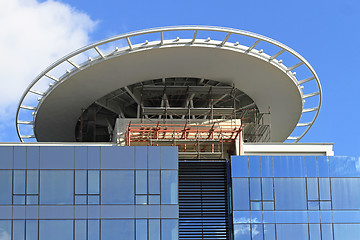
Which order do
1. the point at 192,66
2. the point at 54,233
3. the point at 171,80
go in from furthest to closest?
the point at 171,80
the point at 192,66
the point at 54,233

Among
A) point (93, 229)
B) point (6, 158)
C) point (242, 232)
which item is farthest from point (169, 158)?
point (6, 158)

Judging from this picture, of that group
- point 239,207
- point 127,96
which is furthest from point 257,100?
point 239,207

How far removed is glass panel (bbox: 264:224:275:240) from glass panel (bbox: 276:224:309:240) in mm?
298

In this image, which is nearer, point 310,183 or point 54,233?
point 54,233

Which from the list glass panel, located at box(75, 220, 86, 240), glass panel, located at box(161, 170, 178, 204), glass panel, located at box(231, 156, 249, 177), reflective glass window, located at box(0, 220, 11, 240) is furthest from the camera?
glass panel, located at box(231, 156, 249, 177)

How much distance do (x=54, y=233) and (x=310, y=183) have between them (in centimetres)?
1579

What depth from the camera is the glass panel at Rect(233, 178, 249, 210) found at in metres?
41.2

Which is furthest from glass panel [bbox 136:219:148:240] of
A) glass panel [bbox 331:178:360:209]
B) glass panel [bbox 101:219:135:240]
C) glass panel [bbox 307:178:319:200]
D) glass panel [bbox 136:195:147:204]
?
glass panel [bbox 331:178:360:209]

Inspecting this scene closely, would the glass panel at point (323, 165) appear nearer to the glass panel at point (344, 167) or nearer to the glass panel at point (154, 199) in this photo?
the glass panel at point (344, 167)

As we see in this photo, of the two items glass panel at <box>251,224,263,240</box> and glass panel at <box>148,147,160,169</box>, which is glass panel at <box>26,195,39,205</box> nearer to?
glass panel at <box>148,147,160,169</box>

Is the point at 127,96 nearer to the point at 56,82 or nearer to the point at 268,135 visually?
the point at 56,82

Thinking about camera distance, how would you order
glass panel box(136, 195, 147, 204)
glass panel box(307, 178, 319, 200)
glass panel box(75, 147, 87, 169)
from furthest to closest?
glass panel box(307, 178, 319, 200)
glass panel box(75, 147, 87, 169)
glass panel box(136, 195, 147, 204)

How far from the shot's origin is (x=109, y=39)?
4184 centimetres

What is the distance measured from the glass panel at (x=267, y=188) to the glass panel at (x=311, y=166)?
2408 millimetres
